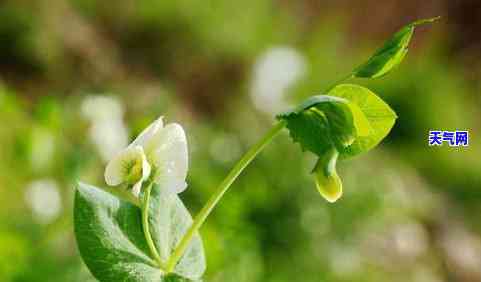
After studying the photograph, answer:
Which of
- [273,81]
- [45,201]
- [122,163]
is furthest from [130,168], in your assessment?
[273,81]

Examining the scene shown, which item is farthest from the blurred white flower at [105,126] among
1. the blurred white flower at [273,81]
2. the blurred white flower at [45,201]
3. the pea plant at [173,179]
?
the blurred white flower at [273,81]

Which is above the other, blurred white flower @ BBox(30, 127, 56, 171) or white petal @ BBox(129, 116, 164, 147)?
blurred white flower @ BBox(30, 127, 56, 171)

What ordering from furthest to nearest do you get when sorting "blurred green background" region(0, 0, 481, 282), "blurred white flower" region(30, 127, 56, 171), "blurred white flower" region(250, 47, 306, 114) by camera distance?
"blurred white flower" region(250, 47, 306, 114) → "blurred green background" region(0, 0, 481, 282) → "blurred white flower" region(30, 127, 56, 171)

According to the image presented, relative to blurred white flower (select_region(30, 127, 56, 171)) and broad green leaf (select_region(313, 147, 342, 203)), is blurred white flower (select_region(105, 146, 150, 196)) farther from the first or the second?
blurred white flower (select_region(30, 127, 56, 171))

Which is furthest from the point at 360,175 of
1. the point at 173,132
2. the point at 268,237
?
the point at 173,132

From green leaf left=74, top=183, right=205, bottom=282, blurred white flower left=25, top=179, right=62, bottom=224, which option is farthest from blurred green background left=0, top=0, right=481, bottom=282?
green leaf left=74, top=183, right=205, bottom=282

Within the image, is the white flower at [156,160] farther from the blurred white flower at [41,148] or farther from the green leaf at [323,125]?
the blurred white flower at [41,148]
